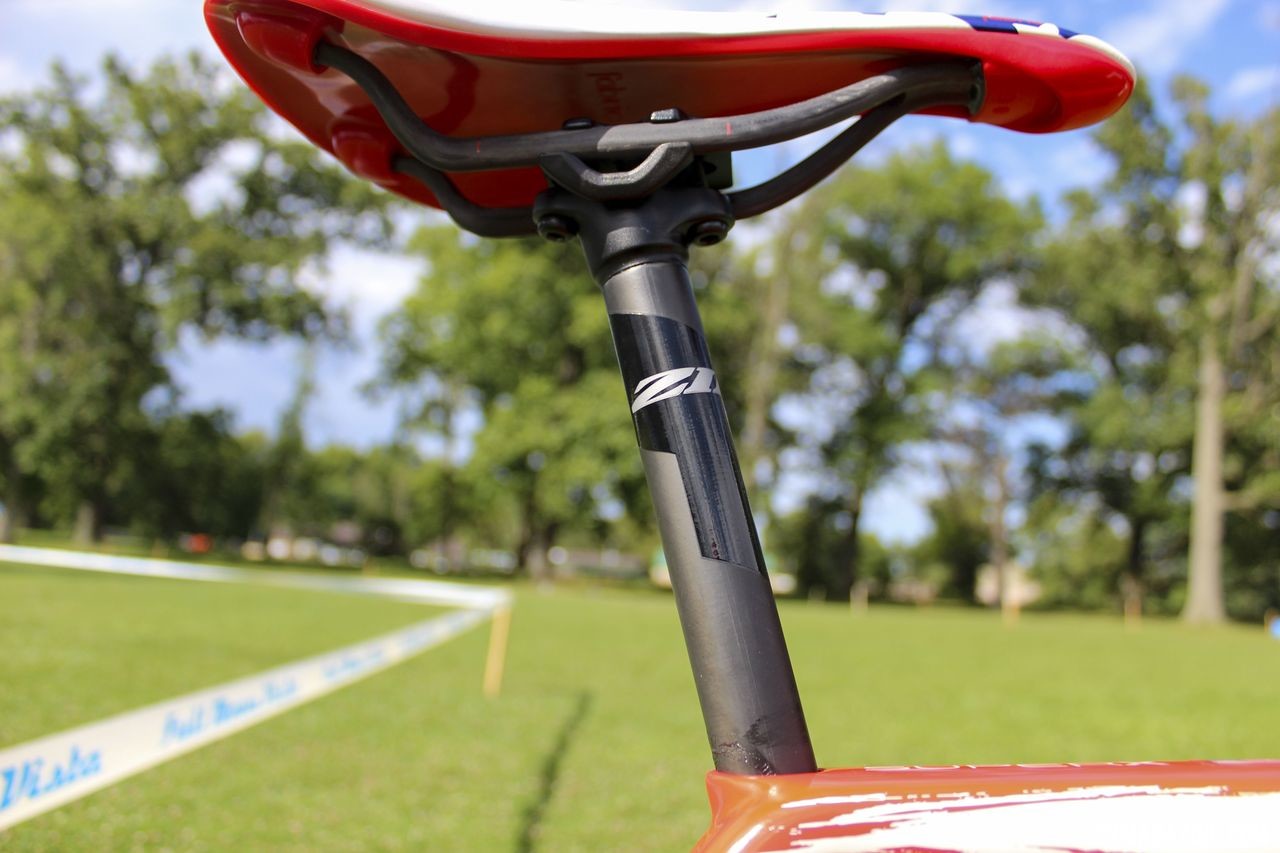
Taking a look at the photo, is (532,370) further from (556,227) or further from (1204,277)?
(556,227)

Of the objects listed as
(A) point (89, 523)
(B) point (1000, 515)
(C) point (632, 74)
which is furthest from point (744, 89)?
(B) point (1000, 515)

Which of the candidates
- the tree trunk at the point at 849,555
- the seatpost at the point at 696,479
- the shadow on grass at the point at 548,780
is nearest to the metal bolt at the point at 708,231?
the seatpost at the point at 696,479

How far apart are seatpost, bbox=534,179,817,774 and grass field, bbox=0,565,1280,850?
132 inches

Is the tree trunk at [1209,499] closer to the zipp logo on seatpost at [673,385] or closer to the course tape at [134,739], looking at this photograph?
the course tape at [134,739]

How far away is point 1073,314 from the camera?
140ft

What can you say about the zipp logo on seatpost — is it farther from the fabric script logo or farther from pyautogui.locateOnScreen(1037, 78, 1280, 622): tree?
pyautogui.locateOnScreen(1037, 78, 1280, 622): tree

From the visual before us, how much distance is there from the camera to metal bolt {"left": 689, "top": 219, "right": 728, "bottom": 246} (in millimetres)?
1101

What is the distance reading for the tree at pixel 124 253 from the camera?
106 ft

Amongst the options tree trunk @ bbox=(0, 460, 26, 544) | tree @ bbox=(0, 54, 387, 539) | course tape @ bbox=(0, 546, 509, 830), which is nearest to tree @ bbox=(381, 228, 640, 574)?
tree @ bbox=(0, 54, 387, 539)

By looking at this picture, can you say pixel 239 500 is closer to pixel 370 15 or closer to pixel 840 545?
pixel 840 545

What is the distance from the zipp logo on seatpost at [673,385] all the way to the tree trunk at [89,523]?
127ft

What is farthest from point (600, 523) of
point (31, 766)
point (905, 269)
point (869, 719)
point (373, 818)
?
point (31, 766)

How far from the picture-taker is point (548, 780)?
5.25 metres

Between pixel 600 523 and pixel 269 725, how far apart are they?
30604 mm
